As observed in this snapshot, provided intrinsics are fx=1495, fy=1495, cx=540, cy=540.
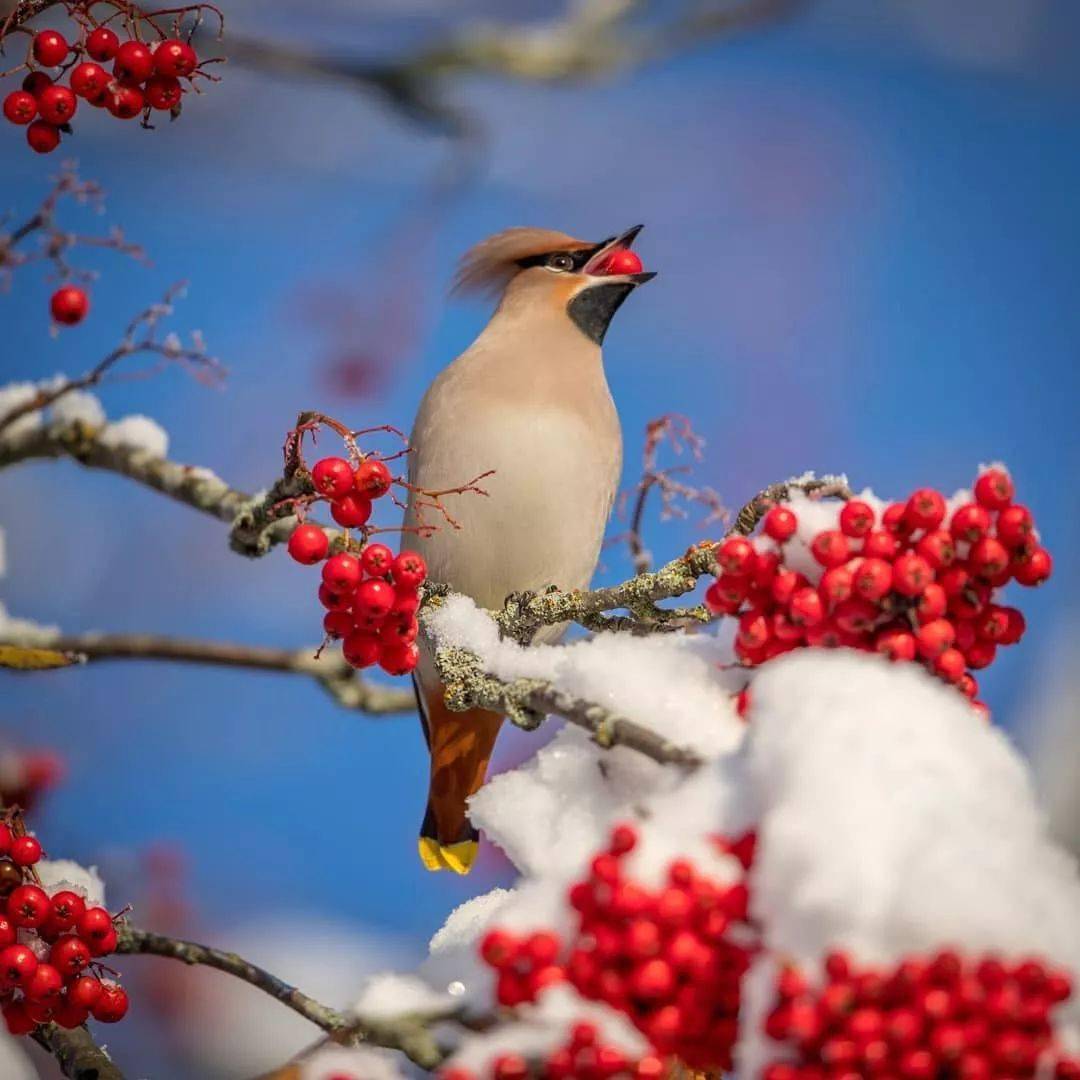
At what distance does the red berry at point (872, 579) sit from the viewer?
3.31 feet

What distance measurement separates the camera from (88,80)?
1.56m

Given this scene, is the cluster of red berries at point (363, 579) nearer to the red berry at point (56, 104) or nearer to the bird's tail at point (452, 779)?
the red berry at point (56, 104)

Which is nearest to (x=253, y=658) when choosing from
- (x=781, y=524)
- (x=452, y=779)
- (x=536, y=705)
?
(x=452, y=779)

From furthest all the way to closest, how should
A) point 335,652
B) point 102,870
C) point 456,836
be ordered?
point 102,870 → point 335,652 → point 456,836

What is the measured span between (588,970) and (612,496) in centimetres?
156

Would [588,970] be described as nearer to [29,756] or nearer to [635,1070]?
[635,1070]

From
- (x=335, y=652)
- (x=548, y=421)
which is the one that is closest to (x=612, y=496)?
(x=548, y=421)

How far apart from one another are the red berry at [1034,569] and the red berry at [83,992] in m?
0.96

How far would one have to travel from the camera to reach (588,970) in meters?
0.89

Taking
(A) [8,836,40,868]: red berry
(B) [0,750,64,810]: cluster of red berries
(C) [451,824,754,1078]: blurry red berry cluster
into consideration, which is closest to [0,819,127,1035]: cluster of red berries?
(A) [8,836,40,868]: red berry

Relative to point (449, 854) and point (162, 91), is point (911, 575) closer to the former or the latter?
point (162, 91)

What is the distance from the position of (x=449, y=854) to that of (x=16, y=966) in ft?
3.00

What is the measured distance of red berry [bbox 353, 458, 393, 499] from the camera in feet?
4.50

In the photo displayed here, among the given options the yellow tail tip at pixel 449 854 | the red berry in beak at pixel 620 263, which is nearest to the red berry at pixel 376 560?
the yellow tail tip at pixel 449 854
